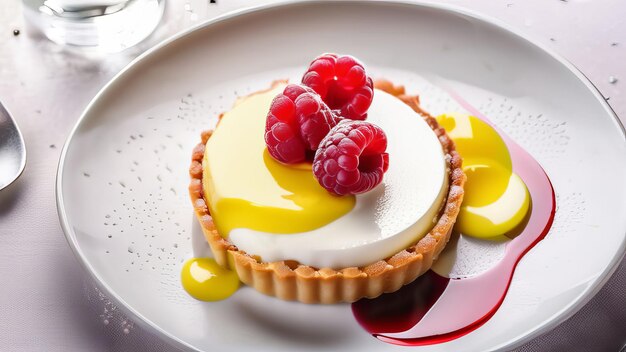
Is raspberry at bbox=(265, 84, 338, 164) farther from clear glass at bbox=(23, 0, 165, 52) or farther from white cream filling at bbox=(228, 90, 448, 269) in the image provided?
clear glass at bbox=(23, 0, 165, 52)

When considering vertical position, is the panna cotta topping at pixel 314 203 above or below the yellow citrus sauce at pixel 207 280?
above

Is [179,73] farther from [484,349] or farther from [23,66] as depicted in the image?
[484,349]

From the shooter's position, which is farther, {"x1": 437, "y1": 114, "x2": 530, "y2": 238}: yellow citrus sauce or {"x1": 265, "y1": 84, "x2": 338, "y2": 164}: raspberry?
{"x1": 437, "y1": 114, "x2": 530, "y2": 238}: yellow citrus sauce

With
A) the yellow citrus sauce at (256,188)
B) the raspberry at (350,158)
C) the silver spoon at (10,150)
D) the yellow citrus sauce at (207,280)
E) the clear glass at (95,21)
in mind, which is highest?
the raspberry at (350,158)

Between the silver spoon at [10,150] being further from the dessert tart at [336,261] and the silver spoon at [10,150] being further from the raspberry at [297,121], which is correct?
the raspberry at [297,121]

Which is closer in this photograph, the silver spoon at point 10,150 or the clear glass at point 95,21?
the silver spoon at point 10,150

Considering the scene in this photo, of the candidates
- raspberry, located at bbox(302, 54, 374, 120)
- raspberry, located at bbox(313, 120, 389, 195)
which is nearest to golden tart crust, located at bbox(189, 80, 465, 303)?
raspberry, located at bbox(313, 120, 389, 195)

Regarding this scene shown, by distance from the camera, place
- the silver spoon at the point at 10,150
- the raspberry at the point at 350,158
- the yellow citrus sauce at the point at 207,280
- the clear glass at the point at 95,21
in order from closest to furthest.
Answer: the raspberry at the point at 350,158
the yellow citrus sauce at the point at 207,280
the silver spoon at the point at 10,150
the clear glass at the point at 95,21

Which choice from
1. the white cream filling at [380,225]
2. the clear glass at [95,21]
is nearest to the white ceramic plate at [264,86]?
the white cream filling at [380,225]
